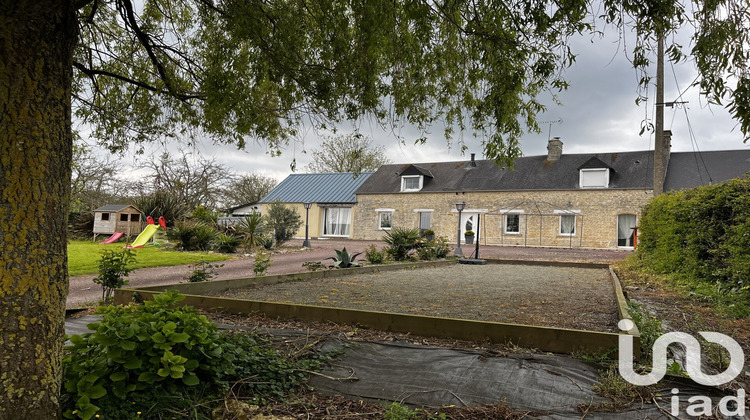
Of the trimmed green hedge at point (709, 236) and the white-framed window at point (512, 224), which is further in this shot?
the white-framed window at point (512, 224)

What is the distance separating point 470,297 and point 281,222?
536 inches

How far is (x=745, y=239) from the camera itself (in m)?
5.43

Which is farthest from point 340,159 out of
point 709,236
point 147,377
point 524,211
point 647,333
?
point 147,377

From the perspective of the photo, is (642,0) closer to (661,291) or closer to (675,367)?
(675,367)

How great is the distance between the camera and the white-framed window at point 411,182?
2792 centimetres

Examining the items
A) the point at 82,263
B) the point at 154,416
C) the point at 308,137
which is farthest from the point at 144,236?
the point at 154,416

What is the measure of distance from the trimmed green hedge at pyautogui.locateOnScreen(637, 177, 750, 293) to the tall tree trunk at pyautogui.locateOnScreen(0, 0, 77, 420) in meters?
6.68

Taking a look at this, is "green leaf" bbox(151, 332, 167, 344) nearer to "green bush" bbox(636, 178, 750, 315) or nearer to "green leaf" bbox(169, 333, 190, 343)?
"green leaf" bbox(169, 333, 190, 343)

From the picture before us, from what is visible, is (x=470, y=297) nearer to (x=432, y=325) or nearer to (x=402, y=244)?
(x=432, y=325)

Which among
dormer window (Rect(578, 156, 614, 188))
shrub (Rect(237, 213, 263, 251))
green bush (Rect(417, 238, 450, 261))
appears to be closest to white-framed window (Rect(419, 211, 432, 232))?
dormer window (Rect(578, 156, 614, 188))

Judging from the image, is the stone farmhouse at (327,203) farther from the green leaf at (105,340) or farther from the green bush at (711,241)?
the green leaf at (105,340)

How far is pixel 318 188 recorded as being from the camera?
1235 inches

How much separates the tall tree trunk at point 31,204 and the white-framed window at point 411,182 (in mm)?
26047

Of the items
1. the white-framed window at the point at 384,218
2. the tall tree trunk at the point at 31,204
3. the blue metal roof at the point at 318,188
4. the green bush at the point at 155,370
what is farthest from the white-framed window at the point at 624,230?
the tall tree trunk at the point at 31,204
